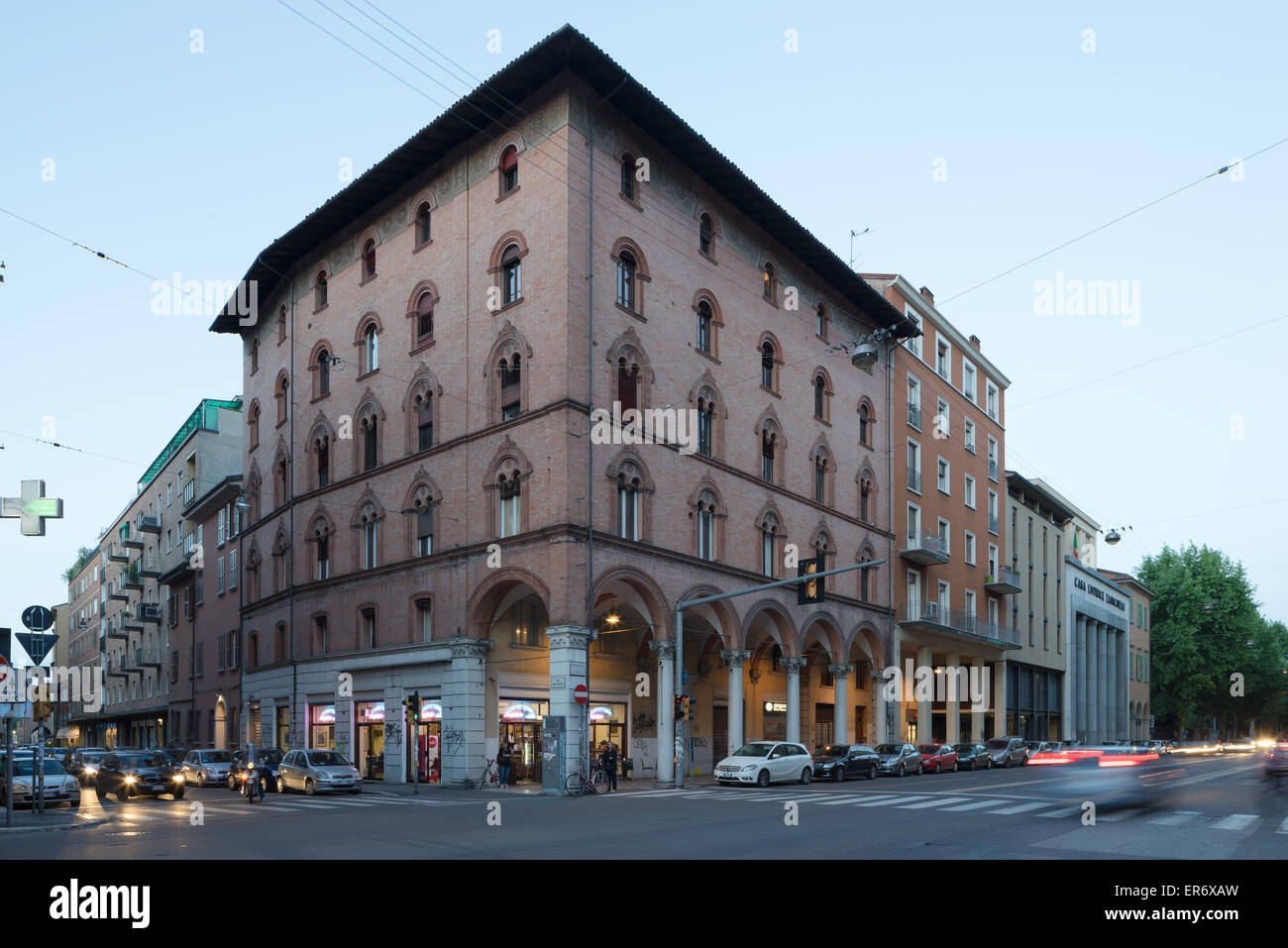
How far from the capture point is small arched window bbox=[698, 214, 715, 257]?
39.6m

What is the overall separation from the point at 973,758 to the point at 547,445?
27982 mm

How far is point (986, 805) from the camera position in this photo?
77.2ft

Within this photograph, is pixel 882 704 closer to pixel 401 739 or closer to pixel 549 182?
pixel 401 739

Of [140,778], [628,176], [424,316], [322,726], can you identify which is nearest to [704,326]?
[628,176]

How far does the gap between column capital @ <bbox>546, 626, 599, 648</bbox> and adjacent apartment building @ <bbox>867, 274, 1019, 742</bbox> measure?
78.4 ft

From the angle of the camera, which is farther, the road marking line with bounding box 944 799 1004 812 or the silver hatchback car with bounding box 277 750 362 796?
the silver hatchback car with bounding box 277 750 362 796

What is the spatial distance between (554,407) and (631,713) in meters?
13.8

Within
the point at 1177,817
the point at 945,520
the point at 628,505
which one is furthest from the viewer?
the point at 945,520

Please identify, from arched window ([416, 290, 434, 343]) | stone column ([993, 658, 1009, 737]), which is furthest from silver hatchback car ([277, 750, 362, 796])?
stone column ([993, 658, 1009, 737])

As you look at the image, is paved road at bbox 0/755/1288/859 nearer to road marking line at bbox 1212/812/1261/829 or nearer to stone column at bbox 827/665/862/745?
road marking line at bbox 1212/812/1261/829

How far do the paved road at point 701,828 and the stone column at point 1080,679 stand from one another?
161ft

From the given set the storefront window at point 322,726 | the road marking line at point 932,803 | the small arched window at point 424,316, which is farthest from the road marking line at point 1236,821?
the storefront window at point 322,726

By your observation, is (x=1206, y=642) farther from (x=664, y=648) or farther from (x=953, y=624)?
(x=664, y=648)
